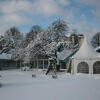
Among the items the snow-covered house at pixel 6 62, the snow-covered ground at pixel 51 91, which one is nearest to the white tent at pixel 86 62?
the snow-covered ground at pixel 51 91

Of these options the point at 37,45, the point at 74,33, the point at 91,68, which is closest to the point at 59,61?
the point at 37,45

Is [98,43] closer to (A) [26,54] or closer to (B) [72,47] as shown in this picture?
(B) [72,47]

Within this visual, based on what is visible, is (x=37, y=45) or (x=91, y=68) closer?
(x=91, y=68)

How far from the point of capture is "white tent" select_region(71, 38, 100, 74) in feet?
86.5

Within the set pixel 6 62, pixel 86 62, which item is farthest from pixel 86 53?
pixel 6 62

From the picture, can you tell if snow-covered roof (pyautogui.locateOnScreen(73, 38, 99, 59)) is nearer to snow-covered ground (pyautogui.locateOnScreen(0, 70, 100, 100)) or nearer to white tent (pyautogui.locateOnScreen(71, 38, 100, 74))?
white tent (pyautogui.locateOnScreen(71, 38, 100, 74))

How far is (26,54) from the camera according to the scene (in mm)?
36688

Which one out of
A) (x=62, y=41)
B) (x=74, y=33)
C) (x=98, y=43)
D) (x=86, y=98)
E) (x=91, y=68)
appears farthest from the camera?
(x=98, y=43)

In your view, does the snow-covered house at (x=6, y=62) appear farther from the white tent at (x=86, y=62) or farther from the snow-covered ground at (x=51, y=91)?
the snow-covered ground at (x=51, y=91)

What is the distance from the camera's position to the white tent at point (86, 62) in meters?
26.4

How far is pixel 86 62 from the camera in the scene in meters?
26.6

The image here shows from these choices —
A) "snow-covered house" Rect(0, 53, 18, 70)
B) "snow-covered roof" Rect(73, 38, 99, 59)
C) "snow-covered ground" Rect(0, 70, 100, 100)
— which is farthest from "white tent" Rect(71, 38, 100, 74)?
"snow-covered house" Rect(0, 53, 18, 70)

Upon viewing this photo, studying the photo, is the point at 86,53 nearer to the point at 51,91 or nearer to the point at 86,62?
the point at 86,62

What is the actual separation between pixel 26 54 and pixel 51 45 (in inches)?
220
